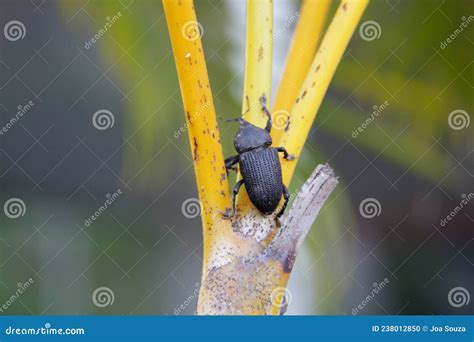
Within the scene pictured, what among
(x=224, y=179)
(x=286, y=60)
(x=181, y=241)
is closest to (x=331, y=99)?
(x=286, y=60)

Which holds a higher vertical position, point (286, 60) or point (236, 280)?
point (286, 60)

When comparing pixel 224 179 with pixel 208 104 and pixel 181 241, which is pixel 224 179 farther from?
pixel 181 241

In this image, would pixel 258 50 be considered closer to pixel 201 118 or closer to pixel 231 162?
pixel 201 118

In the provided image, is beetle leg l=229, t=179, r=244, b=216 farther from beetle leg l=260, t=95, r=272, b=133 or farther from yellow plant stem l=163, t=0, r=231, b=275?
beetle leg l=260, t=95, r=272, b=133

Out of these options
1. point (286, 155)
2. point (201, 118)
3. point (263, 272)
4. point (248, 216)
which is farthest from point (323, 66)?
point (263, 272)

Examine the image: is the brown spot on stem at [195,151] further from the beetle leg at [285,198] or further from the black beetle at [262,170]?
the beetle leg at [285,198]
